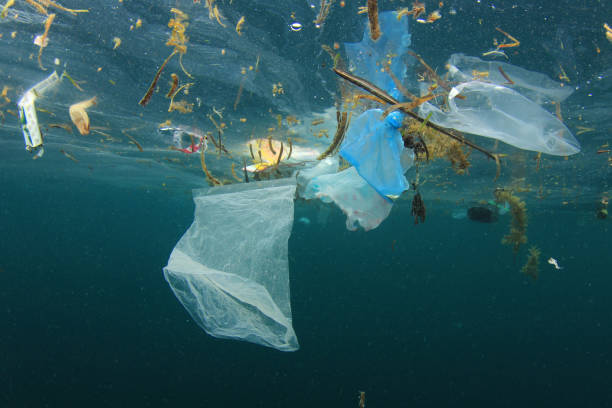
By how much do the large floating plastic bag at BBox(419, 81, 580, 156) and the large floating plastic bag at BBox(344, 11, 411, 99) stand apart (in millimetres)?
1445

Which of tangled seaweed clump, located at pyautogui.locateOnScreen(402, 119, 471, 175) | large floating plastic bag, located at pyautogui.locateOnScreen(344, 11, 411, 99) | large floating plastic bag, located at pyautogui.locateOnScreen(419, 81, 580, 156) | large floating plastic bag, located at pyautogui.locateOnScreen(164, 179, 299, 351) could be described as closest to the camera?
large floating plastic bag, located at pyautogui.locateOnScreen(164, 179, 299, 351)

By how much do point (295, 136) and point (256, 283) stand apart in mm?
8942

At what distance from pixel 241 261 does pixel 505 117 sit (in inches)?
106

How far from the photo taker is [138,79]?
24.0 feet

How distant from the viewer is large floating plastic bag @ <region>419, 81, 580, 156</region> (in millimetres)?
2623

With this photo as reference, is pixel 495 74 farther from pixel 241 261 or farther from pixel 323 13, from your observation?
pixel 241 261

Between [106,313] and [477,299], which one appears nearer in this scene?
[106,313]

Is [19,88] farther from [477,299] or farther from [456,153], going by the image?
[477,299]

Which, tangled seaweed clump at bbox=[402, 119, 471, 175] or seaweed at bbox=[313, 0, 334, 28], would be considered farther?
seaweed at bbox=[313, 0, 334, 28]

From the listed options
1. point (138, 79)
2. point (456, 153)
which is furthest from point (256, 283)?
point (138, 79)

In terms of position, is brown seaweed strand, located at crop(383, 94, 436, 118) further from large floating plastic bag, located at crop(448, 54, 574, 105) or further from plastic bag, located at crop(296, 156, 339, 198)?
large floating plastic bag, located at crop(448, 54, 574, 105)

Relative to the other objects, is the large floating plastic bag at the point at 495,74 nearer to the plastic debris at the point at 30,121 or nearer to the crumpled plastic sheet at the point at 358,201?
the crumpled plastic sheet at the point at 358,201

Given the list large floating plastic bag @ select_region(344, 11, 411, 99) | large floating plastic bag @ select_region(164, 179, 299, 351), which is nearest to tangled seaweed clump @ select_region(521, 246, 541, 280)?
large floating plastic bag @ select_region(344, 11, 411, 99)

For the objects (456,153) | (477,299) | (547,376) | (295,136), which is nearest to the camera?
(456,153)
